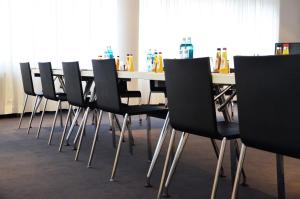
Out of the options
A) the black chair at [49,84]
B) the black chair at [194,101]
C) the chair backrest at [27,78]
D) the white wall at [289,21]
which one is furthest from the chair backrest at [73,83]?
the white wall at [289,21]

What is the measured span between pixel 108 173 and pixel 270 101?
1638 mm

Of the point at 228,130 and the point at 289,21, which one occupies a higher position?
the point at 289,21

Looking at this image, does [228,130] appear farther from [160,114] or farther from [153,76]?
[160,114]

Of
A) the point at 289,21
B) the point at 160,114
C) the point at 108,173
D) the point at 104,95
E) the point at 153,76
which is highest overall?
the point at 289,21

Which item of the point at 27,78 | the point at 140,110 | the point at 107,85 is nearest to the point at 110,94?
the point at 107,85

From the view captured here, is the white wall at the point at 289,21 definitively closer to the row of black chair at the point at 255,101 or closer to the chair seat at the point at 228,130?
the chair seat at the point at 228,130

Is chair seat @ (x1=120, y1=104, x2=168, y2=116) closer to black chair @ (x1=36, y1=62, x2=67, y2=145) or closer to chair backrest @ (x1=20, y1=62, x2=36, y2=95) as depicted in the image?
black chair @ (x1=36, y1=62, x2=67, y2=145)

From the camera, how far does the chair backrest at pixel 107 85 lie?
2615 millimetres

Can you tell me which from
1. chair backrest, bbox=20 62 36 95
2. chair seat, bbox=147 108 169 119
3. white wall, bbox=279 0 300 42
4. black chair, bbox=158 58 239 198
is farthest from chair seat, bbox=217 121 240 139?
white wall, bbox=279 0 300 42

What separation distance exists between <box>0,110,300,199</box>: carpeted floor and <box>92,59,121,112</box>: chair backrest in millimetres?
495

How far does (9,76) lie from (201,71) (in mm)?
4339

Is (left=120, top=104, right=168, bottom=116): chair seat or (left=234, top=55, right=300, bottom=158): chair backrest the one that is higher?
(left=234, top=55, right=300, bottom=158): chair backrest

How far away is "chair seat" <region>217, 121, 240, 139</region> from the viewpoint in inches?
75.3

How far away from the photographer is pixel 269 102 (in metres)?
1.49
